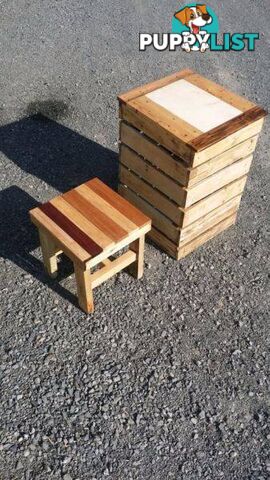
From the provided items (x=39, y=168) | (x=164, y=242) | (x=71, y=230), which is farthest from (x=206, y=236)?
(x=39, y=168)

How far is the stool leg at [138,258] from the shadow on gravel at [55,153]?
136cm

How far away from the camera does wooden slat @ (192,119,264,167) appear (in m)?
3.87

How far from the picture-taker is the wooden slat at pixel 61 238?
12.0ft

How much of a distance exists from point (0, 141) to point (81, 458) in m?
4.06

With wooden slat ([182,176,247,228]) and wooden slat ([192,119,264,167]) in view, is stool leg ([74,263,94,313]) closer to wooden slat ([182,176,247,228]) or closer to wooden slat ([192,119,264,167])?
wooden slat ([182,176,247,228])

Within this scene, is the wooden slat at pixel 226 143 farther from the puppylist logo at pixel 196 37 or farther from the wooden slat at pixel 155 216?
the puppylist logo at pixel 196 37

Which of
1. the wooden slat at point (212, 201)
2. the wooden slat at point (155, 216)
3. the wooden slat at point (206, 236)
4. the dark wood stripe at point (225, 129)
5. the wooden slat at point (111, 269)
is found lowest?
the wooden slat at point (206, 236)

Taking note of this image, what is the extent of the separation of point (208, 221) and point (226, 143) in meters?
0.90

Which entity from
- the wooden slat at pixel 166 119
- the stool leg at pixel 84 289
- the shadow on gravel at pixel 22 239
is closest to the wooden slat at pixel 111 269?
the stool leg at pixel 84 289

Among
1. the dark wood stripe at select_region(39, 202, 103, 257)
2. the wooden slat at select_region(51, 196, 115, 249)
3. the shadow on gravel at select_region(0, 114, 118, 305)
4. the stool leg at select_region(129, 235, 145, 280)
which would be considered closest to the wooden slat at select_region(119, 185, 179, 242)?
the stool leg at select_region(129, 235, 145, 280)

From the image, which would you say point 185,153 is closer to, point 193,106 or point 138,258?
point 193,106

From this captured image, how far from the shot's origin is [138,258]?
14.0 ft

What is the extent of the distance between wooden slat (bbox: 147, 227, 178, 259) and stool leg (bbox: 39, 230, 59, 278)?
1.04 meters

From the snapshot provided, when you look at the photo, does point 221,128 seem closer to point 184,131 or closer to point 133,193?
point 184,131
